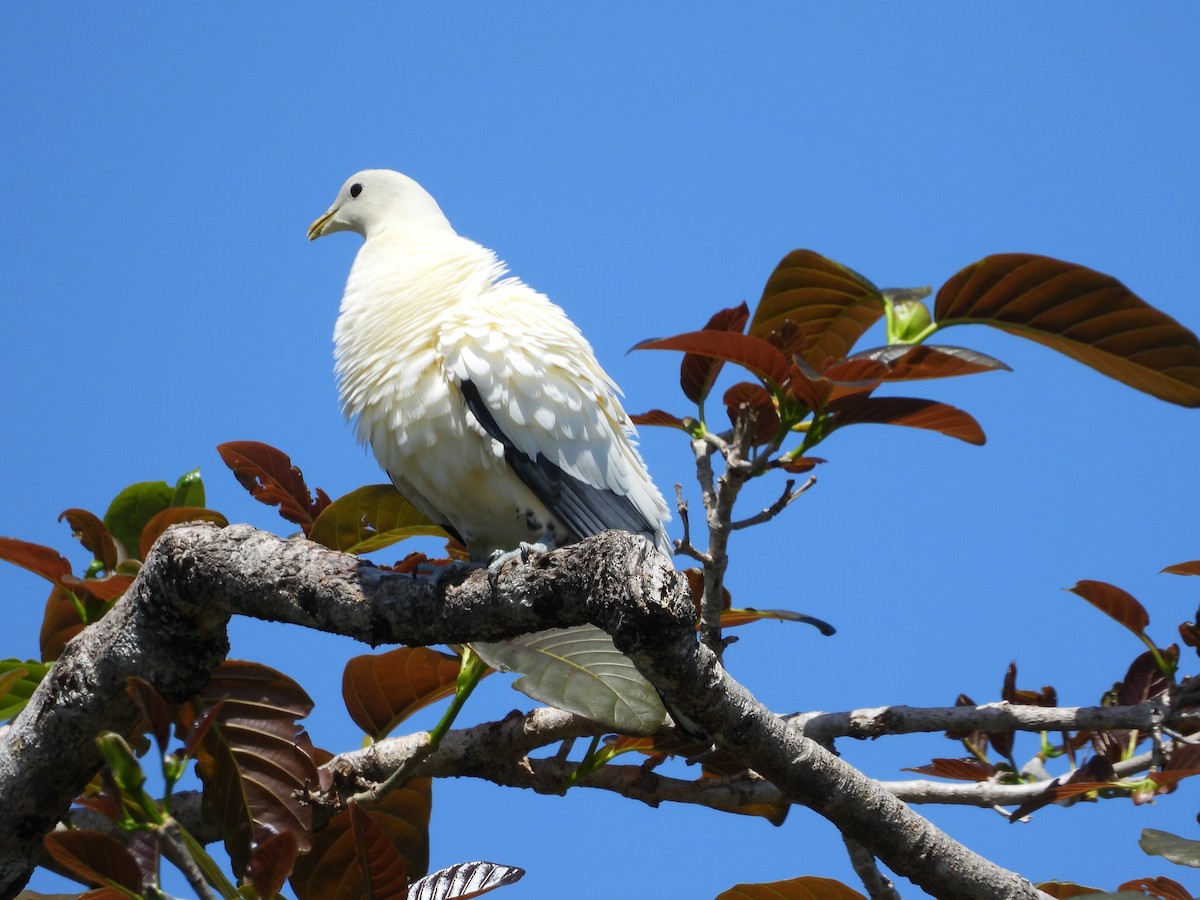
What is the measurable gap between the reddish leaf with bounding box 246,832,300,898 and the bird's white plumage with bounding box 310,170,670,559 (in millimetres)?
1130

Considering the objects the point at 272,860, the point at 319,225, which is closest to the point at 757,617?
the point at 272,860

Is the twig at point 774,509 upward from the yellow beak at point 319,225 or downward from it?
downward

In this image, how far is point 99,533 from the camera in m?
2.80

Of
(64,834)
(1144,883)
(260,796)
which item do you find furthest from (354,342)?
(1144,883)

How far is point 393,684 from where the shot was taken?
262cm

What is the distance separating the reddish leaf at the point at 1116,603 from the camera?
2.56 metres

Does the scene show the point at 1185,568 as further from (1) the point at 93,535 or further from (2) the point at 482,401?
(1) the point at 93,535

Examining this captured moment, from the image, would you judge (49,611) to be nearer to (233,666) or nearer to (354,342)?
(233,666)

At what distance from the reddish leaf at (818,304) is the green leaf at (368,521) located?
3.58ft

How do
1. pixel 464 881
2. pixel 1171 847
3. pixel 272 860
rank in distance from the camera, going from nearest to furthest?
pixel 272 860 → pixel 464 881 → pixel 1171 847

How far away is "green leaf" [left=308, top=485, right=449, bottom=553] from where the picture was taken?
2.73 metres

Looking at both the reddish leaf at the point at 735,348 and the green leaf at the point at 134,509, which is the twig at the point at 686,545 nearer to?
the reddish leaf at the point at 735,348

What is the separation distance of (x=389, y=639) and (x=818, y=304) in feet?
3.69

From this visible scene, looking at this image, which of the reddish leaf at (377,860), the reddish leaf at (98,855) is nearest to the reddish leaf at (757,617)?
the reddish leaf at (377,860)
